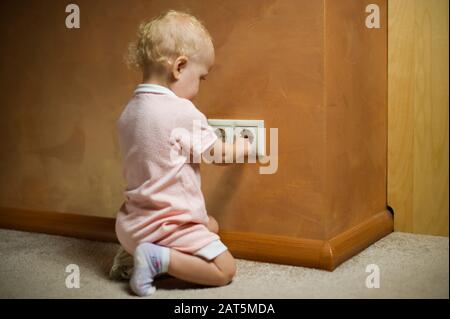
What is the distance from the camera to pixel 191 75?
127cm

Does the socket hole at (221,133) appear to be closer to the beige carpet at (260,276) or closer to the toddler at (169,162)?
the toddler at (169,162)

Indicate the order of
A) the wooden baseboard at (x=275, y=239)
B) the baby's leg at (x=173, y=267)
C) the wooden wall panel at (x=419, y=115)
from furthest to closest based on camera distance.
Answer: the wooden wall panel at (x=419, y=115) → the wooden baseboard at (x=275, y=239) → the baby's leg at (x=173, y=267)

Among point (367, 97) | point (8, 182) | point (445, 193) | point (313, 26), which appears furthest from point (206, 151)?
point (8, 182)

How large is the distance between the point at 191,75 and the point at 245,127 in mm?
217

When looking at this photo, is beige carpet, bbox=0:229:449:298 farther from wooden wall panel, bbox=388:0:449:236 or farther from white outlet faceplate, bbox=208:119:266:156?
white outlet faceplate, bbox=208:119:266:156

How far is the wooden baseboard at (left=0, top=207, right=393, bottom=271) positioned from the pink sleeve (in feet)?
1.06

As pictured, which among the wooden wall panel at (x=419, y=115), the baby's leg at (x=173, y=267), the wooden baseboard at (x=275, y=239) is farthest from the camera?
the wooden wall panel at (x=419, y=115)

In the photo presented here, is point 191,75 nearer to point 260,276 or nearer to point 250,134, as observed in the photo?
point 250,134

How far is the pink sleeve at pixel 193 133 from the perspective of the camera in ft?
3.96

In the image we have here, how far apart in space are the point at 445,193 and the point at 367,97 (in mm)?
369

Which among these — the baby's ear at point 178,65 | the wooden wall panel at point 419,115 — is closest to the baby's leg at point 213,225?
the baby's ear at point 178,65

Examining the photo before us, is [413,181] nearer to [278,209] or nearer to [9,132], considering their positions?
[278,209]

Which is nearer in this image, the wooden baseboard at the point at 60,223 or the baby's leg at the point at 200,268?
the baby's leg at the point at 200,268

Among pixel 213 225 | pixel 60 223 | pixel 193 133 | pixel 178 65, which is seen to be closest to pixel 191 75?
pixel 178 65
